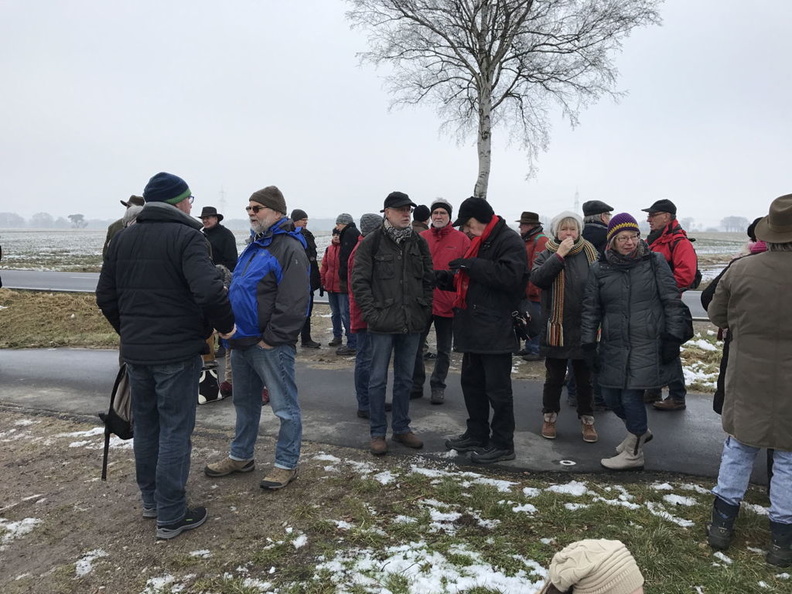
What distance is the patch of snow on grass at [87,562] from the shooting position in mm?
2947

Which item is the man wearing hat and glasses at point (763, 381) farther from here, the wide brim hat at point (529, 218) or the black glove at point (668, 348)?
the wide brim hat at point (529, 218)

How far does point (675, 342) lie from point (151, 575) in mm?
3762

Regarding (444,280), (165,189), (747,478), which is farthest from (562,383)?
(165,189)

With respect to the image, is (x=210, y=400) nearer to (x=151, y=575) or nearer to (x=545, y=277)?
(x=151, y=575)

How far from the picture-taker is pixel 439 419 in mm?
5371

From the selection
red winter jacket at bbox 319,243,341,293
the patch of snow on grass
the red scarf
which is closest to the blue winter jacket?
the red scarf

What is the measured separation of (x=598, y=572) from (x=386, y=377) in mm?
3122

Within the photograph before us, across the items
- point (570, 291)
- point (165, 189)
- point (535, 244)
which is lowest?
point (570, 291)

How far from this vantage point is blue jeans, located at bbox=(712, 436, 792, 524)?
115 inches

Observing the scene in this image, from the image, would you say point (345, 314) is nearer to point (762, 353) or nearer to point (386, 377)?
point (386, 377)

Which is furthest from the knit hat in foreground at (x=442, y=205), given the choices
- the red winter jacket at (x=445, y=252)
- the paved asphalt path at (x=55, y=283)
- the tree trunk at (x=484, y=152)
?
the paved asphalt path at (x=55, y=283)

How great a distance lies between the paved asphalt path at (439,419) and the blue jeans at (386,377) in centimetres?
24

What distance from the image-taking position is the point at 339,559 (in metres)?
2.94

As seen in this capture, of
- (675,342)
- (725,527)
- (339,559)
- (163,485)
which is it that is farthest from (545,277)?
(163,485)
